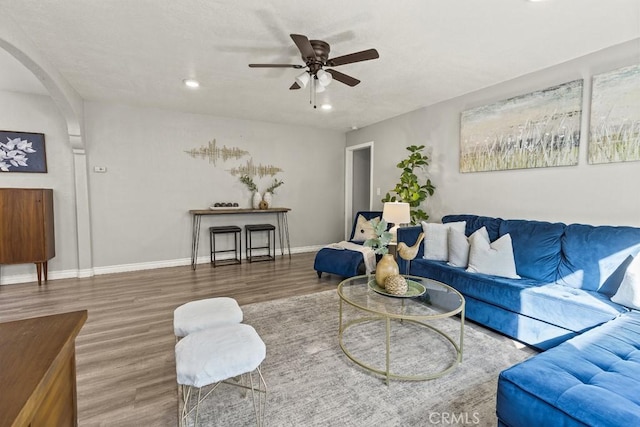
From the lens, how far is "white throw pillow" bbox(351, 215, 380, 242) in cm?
471

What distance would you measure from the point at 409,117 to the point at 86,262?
5.37 metres

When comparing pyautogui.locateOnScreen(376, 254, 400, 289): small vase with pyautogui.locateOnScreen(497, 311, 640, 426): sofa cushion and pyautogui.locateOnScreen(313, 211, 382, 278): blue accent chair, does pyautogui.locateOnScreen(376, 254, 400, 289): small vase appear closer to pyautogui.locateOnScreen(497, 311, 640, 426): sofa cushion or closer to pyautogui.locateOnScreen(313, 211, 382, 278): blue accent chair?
pyautogui.locateOnScreen(497, 311, 640, 426): sofa cushion

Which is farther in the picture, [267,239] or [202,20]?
[267,239]

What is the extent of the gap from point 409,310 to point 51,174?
4.92 meters

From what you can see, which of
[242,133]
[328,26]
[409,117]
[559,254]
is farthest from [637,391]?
[242,133]

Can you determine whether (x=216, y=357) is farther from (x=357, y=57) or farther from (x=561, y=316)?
(x=561, y=316)

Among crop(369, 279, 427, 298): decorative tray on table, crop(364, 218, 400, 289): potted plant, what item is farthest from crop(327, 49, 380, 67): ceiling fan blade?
crop(369, 279, 427, 298): decorative tray on table

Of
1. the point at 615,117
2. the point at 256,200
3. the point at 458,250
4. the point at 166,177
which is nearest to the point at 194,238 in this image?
the point at 166,177

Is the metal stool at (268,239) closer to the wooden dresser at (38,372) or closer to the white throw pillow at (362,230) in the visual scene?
the white throw pillow at (362,230)

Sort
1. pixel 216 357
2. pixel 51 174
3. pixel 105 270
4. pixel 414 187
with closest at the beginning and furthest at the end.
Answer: pixel 216 357 < pixel 51 174 < pixel 414 187 < pixel 105 270

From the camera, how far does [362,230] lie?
4.81 metres

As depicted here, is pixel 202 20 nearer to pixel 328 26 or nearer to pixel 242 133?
pixel 328 26

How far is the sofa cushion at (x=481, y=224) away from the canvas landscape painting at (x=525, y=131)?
667mm

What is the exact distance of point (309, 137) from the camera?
5.96 m
